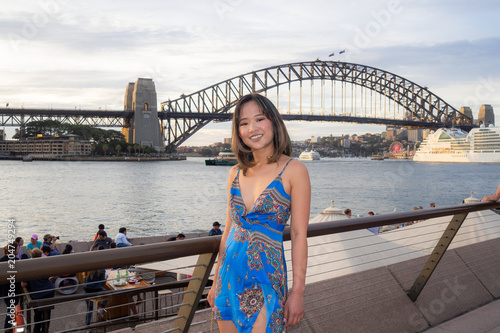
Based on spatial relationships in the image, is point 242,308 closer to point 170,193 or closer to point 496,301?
point 496,301

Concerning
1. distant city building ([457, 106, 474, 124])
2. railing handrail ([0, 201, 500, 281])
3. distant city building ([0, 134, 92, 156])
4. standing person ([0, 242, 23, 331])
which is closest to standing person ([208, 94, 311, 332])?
railing handrail ([0, 201, 500, 281])

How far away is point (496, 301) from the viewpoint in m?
3.49

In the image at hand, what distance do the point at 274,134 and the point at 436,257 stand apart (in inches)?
73.4

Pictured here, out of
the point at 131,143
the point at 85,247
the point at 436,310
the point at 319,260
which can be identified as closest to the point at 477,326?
the point at 436,310

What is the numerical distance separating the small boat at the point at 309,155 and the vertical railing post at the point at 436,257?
336ft

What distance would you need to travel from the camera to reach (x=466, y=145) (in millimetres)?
87125

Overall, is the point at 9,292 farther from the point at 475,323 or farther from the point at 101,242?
the point at 101,242

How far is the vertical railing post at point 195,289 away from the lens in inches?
70.4

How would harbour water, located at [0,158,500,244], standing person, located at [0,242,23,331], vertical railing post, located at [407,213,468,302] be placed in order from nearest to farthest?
standing person, located at [0,242,23,331] < vertical railing post, located at [407,213,468,302] < harbour water, located at [0,158,500,244]

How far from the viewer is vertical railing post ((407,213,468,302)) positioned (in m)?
3.06

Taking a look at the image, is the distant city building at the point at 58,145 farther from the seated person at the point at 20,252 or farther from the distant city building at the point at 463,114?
the seated person at the point at 20,252

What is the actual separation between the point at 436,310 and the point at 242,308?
2007 mm

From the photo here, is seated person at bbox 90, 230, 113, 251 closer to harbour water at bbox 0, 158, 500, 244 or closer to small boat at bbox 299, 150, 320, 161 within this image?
harbour water at bbox 0, 158, 500, 244

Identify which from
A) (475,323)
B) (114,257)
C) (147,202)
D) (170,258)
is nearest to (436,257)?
(475,323)
